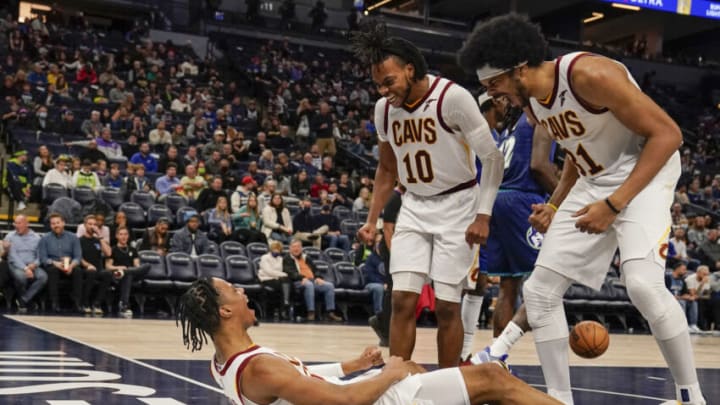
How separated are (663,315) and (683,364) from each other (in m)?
0.22

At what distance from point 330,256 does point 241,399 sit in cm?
1040

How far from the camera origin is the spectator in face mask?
12289 millimetres

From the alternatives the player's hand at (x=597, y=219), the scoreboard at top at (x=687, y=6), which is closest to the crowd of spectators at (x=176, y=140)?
the scoreboard at top at (x=687, y=6)

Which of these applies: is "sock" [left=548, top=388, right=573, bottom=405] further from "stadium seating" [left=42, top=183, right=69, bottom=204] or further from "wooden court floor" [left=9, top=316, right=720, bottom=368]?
"stadium seating" [left=42, top=183, right=69, bottom=204]

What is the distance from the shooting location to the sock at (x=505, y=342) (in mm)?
4027

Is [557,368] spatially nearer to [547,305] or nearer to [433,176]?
[547,305]

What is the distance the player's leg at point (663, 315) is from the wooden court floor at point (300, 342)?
3614mm

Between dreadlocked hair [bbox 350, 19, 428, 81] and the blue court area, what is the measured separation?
1863mm

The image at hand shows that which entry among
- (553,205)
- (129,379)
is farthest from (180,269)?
(553,205)

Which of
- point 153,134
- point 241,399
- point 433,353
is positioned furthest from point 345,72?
point 241,399

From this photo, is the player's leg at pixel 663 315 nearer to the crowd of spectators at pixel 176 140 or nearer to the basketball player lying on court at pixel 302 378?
the basketball player lying on court at pixel 302 378

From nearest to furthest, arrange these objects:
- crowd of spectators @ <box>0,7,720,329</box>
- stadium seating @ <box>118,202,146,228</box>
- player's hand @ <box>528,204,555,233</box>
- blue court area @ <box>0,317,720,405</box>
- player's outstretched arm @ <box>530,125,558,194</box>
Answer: player's hand @ <box>528,204,555,233</box>, blue court area @ <box>0,317,720,405</box>, player's outstretched arm @ <box>530,125,558,194</box>, stadium seating @ <box>118,202,146,228</box>, crowd of spectators @ <box>0,7,720,329</box>

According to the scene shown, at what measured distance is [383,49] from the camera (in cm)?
445

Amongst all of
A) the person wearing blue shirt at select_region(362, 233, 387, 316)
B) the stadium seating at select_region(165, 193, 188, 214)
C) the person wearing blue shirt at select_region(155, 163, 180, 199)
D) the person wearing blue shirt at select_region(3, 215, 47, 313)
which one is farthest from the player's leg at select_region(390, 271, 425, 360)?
the person wearing blue shirt at select_region(155, 163, 180, 199)
